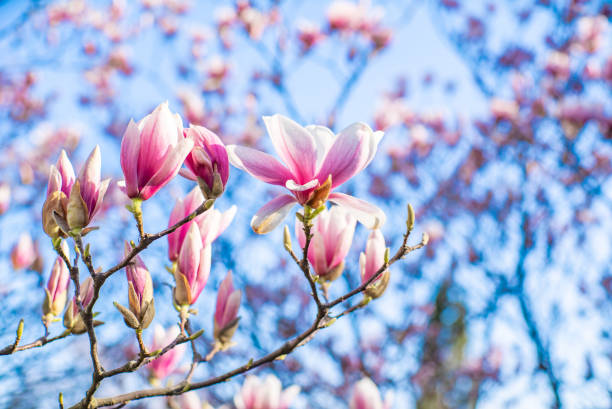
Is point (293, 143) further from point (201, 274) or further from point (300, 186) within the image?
point (201, 274)

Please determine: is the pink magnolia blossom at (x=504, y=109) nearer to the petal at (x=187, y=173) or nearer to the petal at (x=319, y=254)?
the petal at (x=319, y=254)

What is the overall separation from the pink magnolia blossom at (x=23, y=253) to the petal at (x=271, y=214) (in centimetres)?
115

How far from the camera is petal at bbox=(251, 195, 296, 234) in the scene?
3.01ft

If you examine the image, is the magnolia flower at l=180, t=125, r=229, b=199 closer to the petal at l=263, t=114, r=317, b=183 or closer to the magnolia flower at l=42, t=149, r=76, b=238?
the petal at l=263, t=114, r=317, b=183

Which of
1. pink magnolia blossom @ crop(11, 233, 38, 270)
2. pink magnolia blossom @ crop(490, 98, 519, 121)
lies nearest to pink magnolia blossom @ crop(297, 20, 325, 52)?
pink magnolia blossom @ crop(490, 98, 519, 121)

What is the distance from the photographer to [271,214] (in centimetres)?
92

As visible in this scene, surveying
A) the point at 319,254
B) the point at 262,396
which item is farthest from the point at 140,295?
the point at 262,396

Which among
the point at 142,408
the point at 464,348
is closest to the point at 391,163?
the point at 142,408

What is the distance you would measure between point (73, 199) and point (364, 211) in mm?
516

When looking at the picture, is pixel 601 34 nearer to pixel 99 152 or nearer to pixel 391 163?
pixel 391 163

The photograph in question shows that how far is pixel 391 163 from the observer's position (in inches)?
252

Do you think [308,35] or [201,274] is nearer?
[201,274]

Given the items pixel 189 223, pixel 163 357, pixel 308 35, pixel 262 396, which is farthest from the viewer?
pixel 308 35

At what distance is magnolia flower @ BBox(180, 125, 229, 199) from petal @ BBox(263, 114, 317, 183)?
10cm
